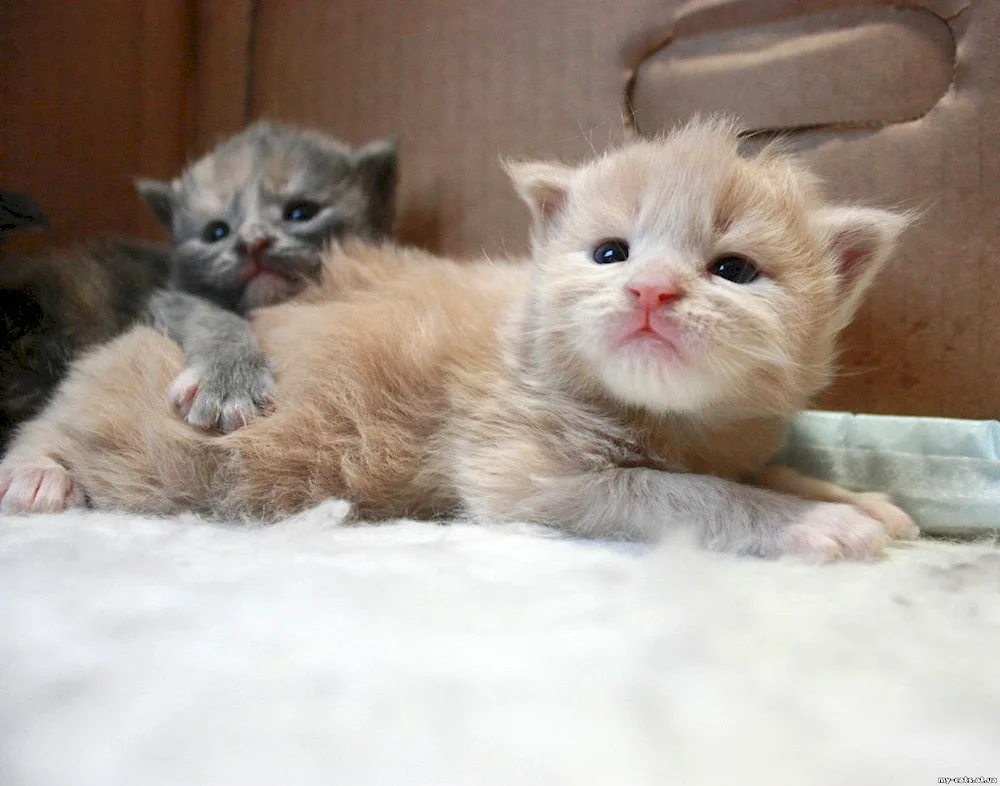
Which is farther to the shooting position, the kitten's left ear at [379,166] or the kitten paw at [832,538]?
the kitten's left ear at [379,166]

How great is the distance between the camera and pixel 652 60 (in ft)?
5.05

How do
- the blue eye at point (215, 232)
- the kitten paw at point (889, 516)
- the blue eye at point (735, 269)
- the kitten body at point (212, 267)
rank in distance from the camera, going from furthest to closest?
the blue eye at point (215, 232) < the kitten body at point (212, 267) < the kitten paw at point (889, 516) < the blue eye at point (735, 269)

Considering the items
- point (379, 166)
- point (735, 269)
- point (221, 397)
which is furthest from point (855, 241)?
point (379, 166)

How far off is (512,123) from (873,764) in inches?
58.7

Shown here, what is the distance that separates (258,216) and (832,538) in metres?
1.22

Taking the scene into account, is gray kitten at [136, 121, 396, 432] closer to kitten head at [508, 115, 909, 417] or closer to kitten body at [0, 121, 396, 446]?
kitten body at [0, 121, 396, 446]

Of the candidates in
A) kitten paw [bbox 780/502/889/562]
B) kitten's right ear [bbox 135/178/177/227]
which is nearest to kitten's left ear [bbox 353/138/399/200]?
kitten's right ear [bbox 135/178/177/227]

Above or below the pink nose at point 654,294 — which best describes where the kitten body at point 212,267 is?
below

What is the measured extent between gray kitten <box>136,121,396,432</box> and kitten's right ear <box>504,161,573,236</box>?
18.8 inches

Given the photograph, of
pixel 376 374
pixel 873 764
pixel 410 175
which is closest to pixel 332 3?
pixel 410 175

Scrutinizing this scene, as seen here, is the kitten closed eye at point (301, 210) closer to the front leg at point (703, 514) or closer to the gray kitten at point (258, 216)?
the gray kitten at point (258, 216)

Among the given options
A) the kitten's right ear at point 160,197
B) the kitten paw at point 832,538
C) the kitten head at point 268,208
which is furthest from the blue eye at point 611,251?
the kitten's right ear at point 160,197

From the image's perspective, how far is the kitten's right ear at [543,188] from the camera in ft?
3.71

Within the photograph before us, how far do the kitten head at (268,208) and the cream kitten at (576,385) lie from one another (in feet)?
0.81
